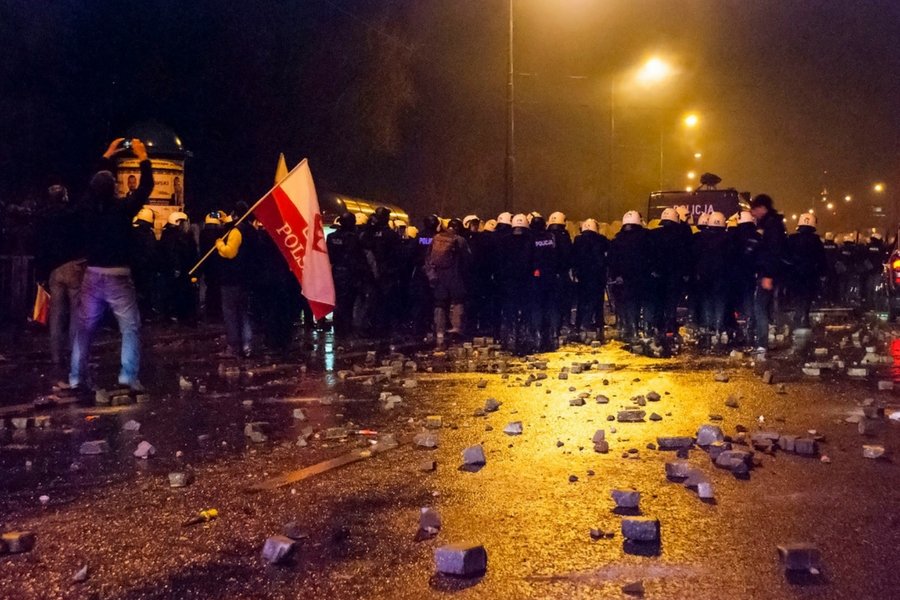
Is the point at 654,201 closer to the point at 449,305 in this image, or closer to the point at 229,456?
the point at 449,305

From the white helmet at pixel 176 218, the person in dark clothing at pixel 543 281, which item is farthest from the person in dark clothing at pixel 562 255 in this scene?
the white helmet at pixel 176 218

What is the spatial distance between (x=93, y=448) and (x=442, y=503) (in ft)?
9.04

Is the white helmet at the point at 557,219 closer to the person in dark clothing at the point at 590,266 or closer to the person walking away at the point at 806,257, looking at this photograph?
the person in dark clothing at the point at 590,266

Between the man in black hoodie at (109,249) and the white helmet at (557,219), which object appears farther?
the white helmet at (557,219)

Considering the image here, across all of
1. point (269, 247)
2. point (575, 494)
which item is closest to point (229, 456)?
point (575, 494)

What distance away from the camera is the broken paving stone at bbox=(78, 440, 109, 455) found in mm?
6188

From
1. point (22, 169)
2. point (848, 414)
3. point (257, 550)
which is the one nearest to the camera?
point (257, 550)

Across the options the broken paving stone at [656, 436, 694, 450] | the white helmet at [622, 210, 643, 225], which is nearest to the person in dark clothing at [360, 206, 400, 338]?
the white helmet at [622, 210, 643, 225]

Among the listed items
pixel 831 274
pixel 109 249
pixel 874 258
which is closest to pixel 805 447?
pixel 109 249

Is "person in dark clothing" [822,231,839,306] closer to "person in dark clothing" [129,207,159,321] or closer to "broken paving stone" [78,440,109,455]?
"person in dark clothing" [129,207,159,321]

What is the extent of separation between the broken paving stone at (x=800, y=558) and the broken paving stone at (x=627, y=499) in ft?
3.21

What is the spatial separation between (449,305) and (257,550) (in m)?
11.0

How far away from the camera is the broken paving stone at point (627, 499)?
15.5ft

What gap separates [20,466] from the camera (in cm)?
591
